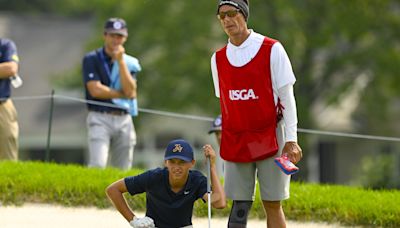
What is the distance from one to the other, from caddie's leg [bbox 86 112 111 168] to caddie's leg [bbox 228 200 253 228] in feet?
13.8

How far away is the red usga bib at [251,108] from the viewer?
8508 millimetres

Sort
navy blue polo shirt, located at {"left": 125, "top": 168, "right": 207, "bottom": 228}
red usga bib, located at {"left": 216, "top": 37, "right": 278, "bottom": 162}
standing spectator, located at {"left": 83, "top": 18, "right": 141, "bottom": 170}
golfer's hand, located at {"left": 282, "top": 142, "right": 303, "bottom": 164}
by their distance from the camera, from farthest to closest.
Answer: standing spectator, located at {"left": 83, "top": 18, "right": 141, "bottom": 170} < navy blue polo shirt, located at {"left": 125, "top": 168, "right": 207, "bottom": 228} < red usga bib, located at {"left": 216, "top": 37, "right": 278, "bottom": 162} < golfer's hand, located at {"left": 282, "top": 142, "right": 303, "bottom": 164}

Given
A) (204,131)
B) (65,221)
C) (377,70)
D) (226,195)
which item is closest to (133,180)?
(226,195)

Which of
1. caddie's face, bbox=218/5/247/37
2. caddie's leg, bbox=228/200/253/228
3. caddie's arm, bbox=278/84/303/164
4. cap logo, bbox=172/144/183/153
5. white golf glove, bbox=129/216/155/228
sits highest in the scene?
caddie's face, bbox=218/5/247/37

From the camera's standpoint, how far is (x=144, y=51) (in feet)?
119

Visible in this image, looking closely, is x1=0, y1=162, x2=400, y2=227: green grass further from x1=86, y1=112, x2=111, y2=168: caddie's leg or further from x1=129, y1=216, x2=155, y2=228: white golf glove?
x1=129, y1=216, x2=155, y2=228: white golf glove

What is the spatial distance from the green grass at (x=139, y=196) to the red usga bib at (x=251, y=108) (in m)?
2.74

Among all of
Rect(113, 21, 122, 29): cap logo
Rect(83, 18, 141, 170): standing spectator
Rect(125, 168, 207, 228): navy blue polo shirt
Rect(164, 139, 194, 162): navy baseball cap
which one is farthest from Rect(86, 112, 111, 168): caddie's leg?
Rect(164, 139, 194, 162): navy baseball cap

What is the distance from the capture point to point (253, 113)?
854 centimetres

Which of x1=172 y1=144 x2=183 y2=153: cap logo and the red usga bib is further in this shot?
x1=172 y1=144 x2=183 y2=153: cap logo

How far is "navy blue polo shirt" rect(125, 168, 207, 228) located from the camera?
891cm

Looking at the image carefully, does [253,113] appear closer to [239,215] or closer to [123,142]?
[239,215]

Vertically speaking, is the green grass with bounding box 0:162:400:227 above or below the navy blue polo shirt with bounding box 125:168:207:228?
below

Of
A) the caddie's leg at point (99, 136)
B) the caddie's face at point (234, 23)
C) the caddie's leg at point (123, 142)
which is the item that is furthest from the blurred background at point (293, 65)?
the caddie's face at point (234, 23)
